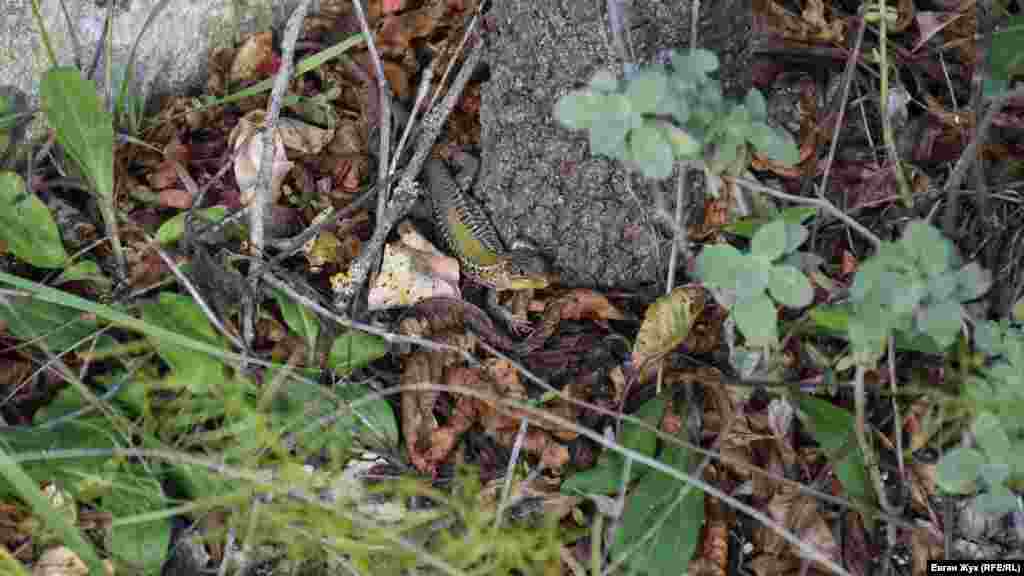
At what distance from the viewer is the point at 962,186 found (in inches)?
103

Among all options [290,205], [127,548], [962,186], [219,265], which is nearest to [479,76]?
[290,205]

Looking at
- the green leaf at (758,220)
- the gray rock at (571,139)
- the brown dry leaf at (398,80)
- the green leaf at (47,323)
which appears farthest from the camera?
the brown dry leaf at (398,80)

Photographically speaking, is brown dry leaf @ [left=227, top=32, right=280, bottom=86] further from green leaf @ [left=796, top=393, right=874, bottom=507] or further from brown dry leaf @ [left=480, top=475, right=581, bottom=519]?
green leaf @ [left=796, top=393, right=874, bottom=507]

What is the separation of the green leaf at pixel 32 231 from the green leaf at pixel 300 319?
0.59m

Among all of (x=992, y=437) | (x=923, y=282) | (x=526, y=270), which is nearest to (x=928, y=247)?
(x=923, y=282)

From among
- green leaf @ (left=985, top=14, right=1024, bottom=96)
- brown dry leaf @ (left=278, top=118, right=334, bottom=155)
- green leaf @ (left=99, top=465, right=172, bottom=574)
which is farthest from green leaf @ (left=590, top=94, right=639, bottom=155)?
brown dry leaf @ (left=278, top=118, right=334, bottom=155)

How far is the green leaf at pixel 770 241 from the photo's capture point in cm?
182

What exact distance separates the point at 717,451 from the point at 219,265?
4.43 ft

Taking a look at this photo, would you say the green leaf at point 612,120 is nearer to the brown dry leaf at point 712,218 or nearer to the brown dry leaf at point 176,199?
the brown dry leaf at point 712,218

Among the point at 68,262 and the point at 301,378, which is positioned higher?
the point at 68,262

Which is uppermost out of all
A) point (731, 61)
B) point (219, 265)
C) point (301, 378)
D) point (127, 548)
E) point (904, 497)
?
point (731, 61)

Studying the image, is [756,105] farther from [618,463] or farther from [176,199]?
[176,199]

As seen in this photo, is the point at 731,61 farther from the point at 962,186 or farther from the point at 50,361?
the point at 50,361

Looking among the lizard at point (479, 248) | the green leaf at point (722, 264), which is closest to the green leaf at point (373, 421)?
the lizard at point (479, 248)
